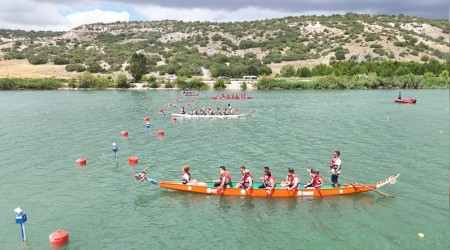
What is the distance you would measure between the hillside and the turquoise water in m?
68.9

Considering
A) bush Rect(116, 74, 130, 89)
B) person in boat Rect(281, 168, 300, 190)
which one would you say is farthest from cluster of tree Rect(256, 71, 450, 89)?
person in boat Rect(281, 168, 300, 190)

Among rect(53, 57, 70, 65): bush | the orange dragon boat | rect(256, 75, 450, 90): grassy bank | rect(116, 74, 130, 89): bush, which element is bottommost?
the orange dragon boat

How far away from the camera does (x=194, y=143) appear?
111 ft

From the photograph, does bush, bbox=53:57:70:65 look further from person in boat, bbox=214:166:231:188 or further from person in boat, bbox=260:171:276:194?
person in boat, bbox=260:171:276:194

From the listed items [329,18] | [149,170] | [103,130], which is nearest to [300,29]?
[329,18]

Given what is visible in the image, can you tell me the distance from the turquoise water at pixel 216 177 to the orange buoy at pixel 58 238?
452 millimetres

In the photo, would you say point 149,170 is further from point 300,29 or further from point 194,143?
point 300,29

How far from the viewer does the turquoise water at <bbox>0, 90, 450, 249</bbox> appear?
16.8 metres

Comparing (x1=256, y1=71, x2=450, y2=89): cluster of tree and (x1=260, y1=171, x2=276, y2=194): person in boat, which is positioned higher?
(x1=256, y1=71, x2=450, y2=89): cluster of tree

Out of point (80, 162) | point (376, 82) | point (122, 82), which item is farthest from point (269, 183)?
point (122, 82)

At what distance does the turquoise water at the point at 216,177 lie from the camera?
55.0 ft

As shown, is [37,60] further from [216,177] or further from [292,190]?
[292,190]

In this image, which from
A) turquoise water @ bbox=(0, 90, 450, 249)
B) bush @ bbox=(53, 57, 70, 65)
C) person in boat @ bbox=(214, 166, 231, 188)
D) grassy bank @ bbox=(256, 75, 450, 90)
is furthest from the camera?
bush @ bbox=(53, 57, 70, 65)

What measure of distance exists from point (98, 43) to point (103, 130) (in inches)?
5388
